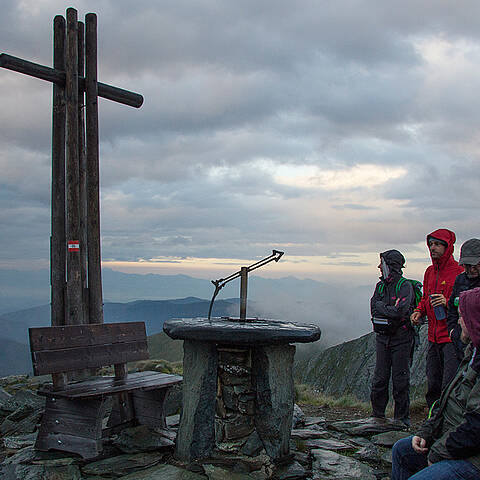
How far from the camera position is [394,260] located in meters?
7.17

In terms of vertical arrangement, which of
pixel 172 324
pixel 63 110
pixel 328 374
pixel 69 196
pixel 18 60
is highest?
pixel 18 60

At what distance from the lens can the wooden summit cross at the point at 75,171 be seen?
24.9 ft

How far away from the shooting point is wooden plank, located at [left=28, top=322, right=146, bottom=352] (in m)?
5.72

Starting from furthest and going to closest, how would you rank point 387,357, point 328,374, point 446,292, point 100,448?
point 328,374 → point 387,357 → point 446,292 → point 100,448

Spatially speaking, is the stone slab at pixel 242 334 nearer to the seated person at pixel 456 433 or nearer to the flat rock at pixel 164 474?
the flat rock at pixel 164 474

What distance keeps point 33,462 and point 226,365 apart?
2.25 meters

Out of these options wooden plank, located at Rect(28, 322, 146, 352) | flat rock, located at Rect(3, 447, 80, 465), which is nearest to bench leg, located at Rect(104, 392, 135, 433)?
wooden plank, located at Rect(28, 322, 146, 352)

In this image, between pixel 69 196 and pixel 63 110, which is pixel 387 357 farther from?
pixel 63 110

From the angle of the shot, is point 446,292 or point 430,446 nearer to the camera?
point 430,446

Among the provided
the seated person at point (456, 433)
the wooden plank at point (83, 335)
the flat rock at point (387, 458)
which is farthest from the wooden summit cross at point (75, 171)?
the seated person at point (456, 433)

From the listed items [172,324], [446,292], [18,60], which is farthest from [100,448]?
[18,60]

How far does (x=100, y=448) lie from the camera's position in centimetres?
571

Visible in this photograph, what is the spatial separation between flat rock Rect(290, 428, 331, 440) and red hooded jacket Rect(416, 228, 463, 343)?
6.11 ft

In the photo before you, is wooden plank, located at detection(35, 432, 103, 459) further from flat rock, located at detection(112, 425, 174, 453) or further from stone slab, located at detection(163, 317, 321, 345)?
stone slab, located at detection(163, 317, 321, 345)
